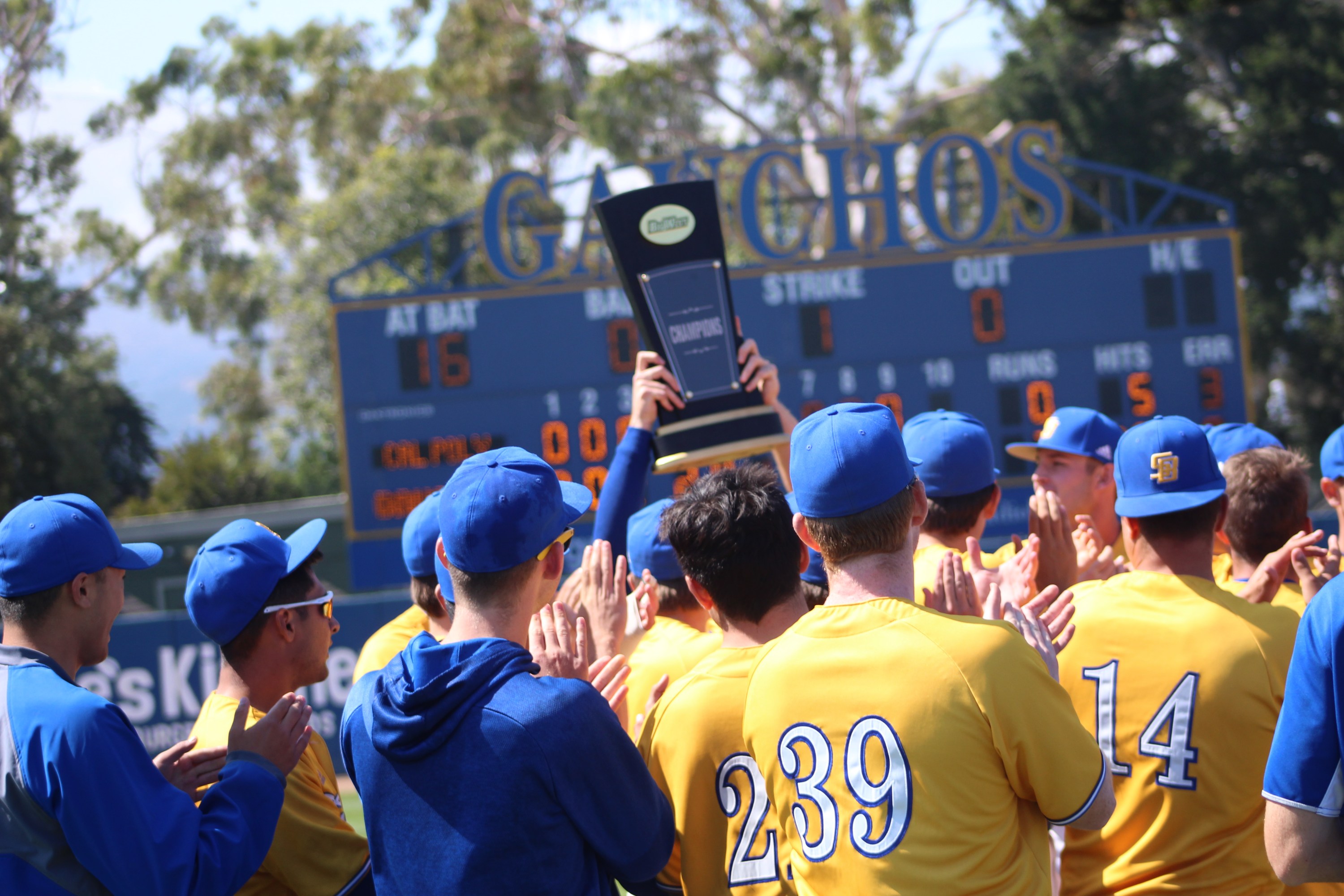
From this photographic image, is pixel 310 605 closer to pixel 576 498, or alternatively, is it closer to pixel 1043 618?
pixel 576 498

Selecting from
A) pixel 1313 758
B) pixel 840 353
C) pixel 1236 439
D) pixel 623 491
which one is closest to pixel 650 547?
pixel 623 491

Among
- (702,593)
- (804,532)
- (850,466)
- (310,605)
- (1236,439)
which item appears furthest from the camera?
(1236,439)

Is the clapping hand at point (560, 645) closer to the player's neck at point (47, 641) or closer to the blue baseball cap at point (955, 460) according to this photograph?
the player's neck at point (47, 641)

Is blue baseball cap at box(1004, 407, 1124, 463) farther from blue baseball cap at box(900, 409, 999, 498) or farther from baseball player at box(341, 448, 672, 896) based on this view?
baseball player at box(341, 448, 672, 896)

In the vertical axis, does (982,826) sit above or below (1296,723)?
below

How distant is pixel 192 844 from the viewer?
2373mm

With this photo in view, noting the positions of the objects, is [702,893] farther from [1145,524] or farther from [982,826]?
[1145,524]

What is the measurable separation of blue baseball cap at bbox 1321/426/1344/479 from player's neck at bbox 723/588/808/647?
6.36 feet

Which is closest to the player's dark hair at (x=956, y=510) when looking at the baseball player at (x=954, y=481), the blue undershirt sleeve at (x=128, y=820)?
the baseball player at (x=954, y=481)

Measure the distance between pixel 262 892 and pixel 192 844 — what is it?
0.49 m

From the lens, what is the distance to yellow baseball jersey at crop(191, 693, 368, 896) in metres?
2.73

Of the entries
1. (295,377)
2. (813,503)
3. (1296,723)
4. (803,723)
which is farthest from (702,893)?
(295,377)

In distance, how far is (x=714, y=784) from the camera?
8.14ft

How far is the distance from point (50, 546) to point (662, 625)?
5.12 ft
